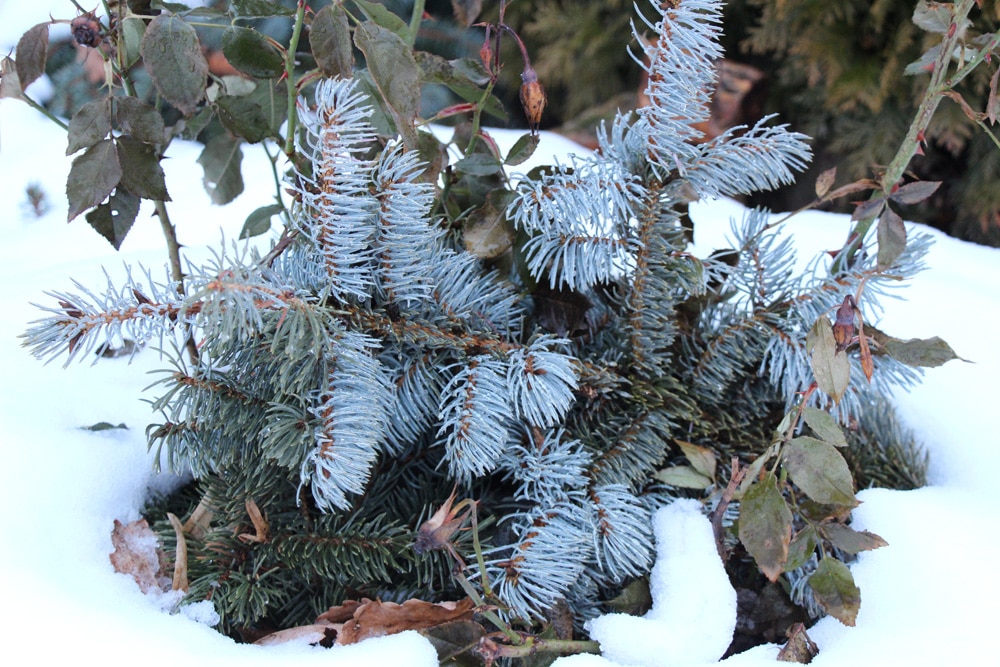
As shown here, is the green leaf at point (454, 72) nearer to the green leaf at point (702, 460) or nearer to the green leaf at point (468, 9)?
the green leaf at point (468, 9)

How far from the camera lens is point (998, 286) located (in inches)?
42.3

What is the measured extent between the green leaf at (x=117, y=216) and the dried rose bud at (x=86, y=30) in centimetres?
12

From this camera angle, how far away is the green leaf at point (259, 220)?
686mm

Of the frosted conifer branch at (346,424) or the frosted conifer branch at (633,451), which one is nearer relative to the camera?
the frosted conifer branch at (346,424)

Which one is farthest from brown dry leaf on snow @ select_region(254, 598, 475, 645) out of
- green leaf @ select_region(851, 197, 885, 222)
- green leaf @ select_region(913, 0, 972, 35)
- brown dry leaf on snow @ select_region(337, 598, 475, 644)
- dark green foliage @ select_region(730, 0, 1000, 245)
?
dark green foliage @ select_region(730, 0, 1000, 245)

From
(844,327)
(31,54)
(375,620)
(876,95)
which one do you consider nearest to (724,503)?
(844,327)

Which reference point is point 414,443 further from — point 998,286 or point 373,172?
point 998,286

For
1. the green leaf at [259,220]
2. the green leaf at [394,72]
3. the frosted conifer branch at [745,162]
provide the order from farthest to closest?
the green leaf at [259,220], the frosted conifer branch at [745,162], the green leaf at [394,72]

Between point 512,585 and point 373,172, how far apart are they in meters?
0.31

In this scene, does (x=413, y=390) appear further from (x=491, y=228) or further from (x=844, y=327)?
(x=844, y=327)

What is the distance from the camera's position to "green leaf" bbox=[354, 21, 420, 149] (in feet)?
1.59

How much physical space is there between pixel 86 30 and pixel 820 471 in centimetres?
58

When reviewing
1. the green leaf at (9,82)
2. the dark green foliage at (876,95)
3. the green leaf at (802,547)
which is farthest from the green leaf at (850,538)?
the dark green foliage at (876,95)

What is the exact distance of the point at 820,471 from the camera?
1.74ft
